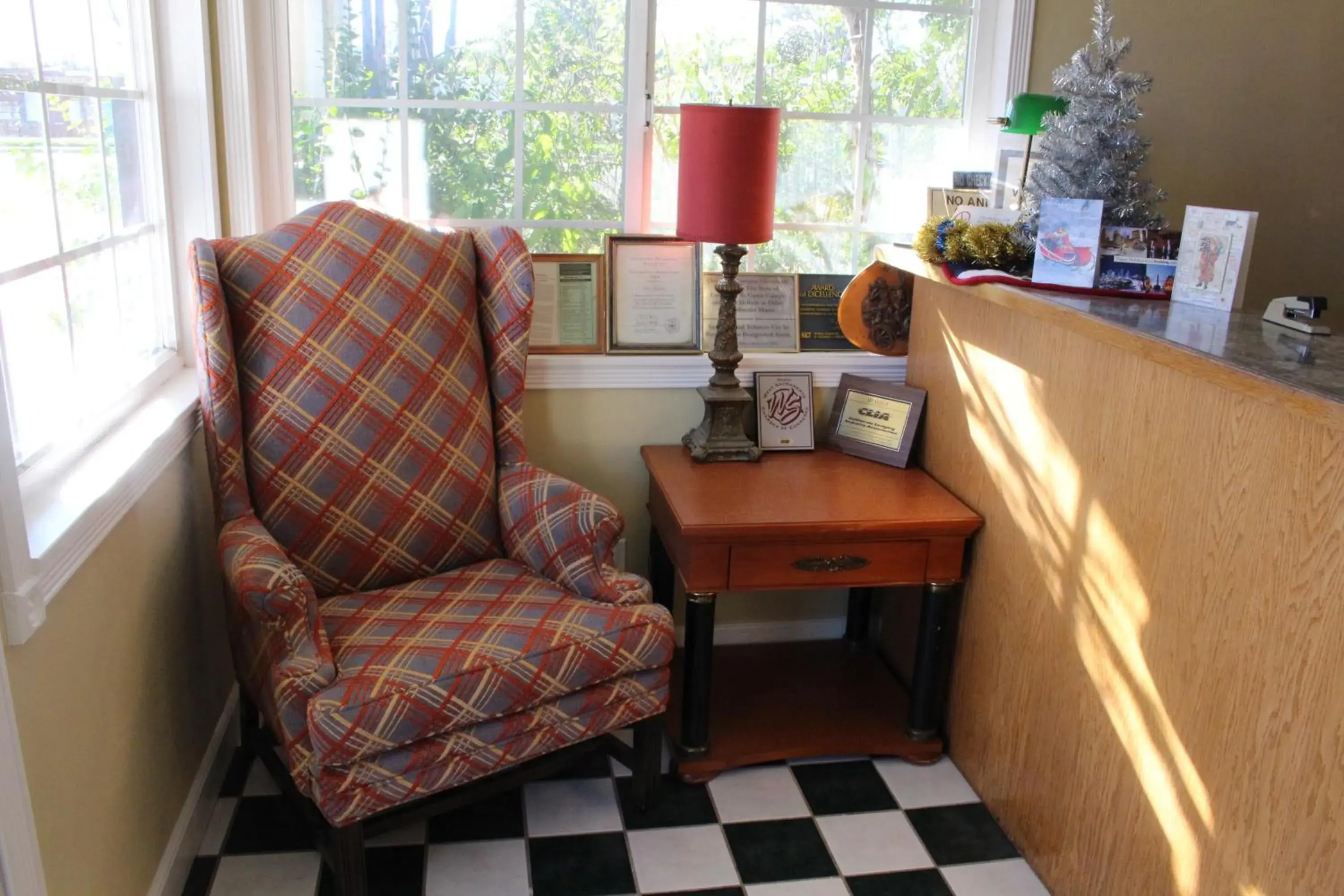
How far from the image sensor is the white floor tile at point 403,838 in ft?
6.97

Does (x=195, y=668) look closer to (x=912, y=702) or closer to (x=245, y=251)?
(x=245, y=251)

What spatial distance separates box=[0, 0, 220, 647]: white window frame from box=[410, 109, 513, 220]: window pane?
17.4 inches

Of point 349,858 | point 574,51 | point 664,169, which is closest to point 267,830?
point 349,858

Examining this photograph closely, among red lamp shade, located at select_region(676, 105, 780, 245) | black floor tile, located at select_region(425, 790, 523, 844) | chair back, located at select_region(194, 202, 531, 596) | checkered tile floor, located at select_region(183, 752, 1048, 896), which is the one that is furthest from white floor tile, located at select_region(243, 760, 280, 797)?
red lamp shade, located at select_region(676, 105, 780, 245)

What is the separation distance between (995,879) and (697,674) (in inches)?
26.7

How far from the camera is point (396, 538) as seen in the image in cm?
222

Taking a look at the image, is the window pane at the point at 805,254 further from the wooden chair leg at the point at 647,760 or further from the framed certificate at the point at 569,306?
the wooden chair leg at the point at 647,760

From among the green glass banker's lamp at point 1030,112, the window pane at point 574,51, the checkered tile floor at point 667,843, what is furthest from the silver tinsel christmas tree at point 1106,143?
the checkered tile floor at point 667,843

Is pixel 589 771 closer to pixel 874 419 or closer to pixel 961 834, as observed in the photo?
pixel 961 834

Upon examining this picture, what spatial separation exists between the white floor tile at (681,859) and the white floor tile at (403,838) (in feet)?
1.31

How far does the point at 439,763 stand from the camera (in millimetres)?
1872

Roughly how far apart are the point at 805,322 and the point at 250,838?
1670mm

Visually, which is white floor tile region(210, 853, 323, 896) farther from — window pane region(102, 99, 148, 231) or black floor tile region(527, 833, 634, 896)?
window pane region(102, 99, 148, 231)

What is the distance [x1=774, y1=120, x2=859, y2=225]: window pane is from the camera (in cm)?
272
